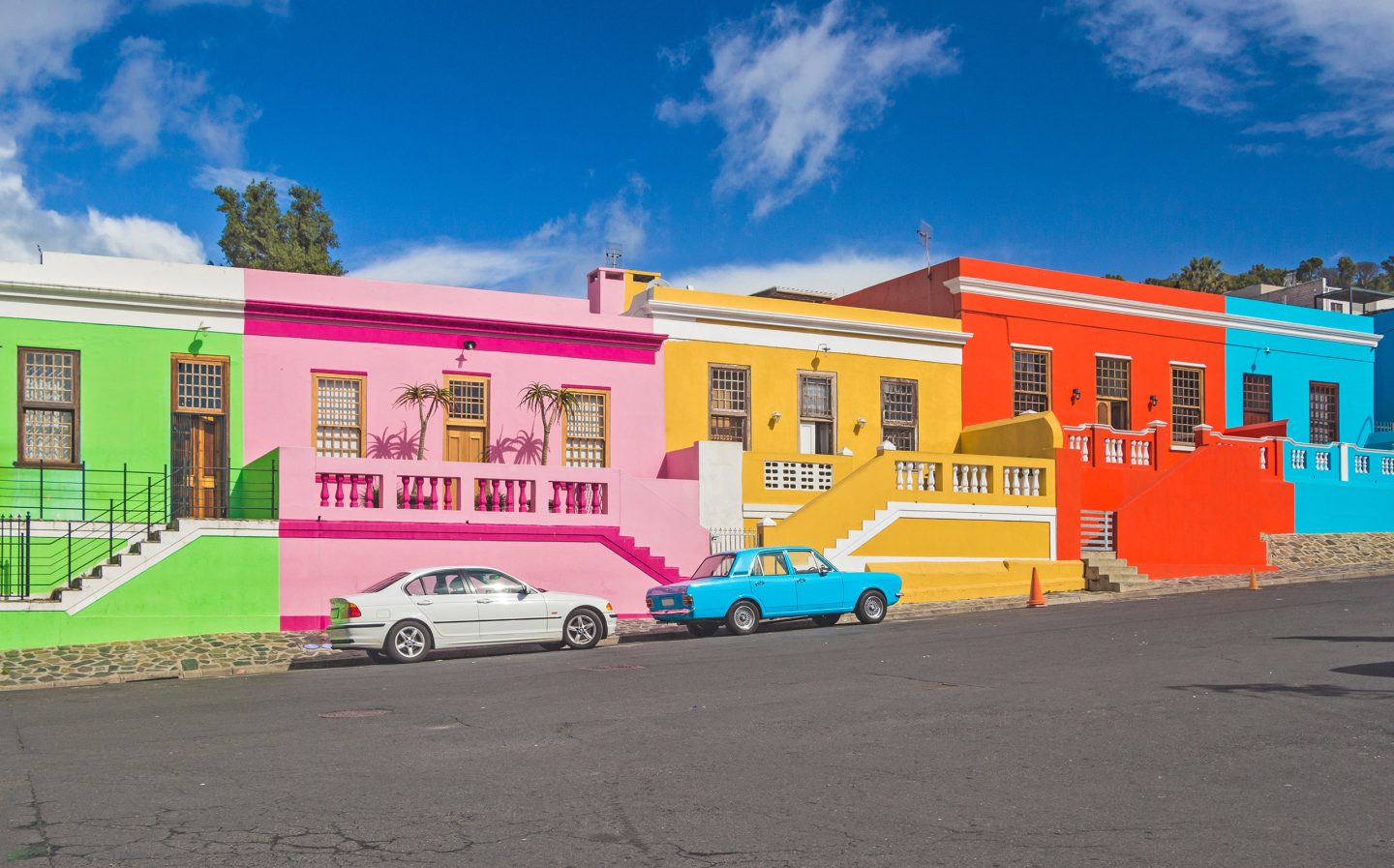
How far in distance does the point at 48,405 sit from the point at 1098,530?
66.6 ft

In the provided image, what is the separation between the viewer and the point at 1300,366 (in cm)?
3494

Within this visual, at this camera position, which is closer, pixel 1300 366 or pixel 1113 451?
pixel 1113 451

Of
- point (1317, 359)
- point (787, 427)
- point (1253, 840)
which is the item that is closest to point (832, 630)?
point (787, 427)

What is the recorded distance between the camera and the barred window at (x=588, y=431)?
2558cm

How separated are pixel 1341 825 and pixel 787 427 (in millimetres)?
20373

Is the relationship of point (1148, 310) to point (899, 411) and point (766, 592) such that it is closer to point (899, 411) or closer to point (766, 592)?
point (899, 411)

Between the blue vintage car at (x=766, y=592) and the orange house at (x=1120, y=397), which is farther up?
the orange house at (x=1120, y=397)

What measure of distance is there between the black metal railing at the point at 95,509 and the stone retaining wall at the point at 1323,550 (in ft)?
71.5

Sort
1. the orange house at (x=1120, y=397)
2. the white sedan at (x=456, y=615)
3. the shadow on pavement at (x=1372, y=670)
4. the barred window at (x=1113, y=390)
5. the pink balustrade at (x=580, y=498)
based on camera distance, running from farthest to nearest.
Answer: the barred window at (x=1113, y=390), the orange house at (x=1120, y=397), the pink balustrade at (x=580, y=498), the white sedan at (x=456, y=615), the shadow on pavement at (x=1372, y=670)

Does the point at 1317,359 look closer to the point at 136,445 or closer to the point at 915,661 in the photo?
the point at 915,661

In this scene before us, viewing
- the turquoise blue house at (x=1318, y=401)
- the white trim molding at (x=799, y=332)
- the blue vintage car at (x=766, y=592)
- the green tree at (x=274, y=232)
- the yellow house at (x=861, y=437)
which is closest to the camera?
the blue vintage car at (x=766, y=592)

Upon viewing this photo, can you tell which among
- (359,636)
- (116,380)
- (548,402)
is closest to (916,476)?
(548,402)

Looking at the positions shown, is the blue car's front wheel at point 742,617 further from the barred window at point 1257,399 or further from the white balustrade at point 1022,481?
the barred window at point 1257,399

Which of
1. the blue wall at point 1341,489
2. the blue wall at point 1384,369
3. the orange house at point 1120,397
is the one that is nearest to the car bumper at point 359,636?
the orange house at point 1120,397
